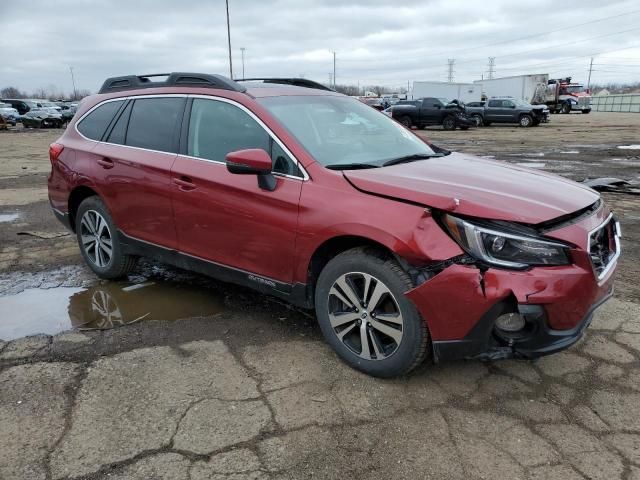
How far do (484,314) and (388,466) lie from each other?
874mm

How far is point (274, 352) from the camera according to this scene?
11.8 feet

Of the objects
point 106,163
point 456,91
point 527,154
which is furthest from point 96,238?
point 456,91

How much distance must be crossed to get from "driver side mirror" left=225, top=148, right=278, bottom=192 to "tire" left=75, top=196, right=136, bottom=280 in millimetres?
1862

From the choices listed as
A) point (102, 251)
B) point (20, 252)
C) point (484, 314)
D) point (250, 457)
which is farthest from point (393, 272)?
point (20, 252)

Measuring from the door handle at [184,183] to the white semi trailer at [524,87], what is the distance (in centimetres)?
4225

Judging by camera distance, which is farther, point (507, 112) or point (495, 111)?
point (495, 111)

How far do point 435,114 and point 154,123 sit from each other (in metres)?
25.8

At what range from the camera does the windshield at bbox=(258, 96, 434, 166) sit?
359 centimetres

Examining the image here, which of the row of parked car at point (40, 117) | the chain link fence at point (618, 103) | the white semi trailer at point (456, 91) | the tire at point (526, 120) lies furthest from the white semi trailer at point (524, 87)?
the row of parked car at point (40, 117)

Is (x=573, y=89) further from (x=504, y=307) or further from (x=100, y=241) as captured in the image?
A: (x=504, y=307)

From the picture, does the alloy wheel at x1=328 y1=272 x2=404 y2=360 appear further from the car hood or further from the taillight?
the taillight

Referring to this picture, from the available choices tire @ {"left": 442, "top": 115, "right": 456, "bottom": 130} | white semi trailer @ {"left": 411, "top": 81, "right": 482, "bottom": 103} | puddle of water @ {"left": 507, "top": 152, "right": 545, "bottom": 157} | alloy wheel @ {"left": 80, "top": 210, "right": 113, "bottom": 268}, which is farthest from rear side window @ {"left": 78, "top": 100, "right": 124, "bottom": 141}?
white semi trailer @ {"left": 411, "top": 81, "right": 482, "bottom": 103}

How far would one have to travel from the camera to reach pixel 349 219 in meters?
3.08

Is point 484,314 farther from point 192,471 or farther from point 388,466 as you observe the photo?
point 192,471
